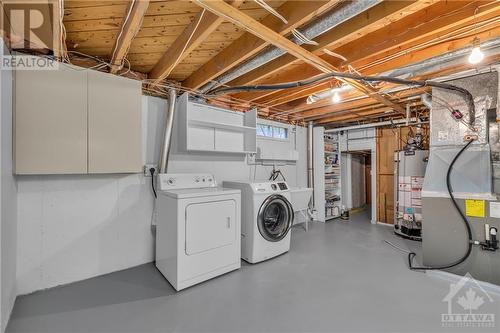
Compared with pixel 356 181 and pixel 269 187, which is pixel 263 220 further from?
pixel 356 181

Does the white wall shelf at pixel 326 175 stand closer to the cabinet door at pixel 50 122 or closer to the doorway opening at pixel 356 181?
the doorway opening at pixel 356 181

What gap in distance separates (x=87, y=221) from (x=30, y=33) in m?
1.80

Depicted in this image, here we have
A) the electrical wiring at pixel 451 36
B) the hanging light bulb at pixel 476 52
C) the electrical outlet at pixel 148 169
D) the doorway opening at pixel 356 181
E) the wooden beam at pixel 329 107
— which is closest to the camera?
the electrical wiring at pixel 451 36

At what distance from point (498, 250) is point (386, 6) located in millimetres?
2606

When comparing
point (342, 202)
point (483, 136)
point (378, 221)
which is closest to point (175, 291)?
point (483, 136)

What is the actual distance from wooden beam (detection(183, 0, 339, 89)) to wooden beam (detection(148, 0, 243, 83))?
1.24 ft

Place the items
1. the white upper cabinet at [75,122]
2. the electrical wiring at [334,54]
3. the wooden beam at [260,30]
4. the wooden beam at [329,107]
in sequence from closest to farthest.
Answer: the wooden beam at [260,30] < the white upper cabinet at [75,122] < the electrical wiring at [334,54] < the wooden beam at [329,107]

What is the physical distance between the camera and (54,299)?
6.90ft

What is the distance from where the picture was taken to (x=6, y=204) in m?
1.73

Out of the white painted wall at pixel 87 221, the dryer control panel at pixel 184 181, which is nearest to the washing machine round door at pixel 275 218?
the dryer control panel at pixel 184 181

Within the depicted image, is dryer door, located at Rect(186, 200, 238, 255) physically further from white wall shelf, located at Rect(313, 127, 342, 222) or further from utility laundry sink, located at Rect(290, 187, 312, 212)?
white wall shelf, located at Rect(313, 127, 342, 222)

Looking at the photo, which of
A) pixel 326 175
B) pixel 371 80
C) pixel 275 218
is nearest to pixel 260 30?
pixel 371 80

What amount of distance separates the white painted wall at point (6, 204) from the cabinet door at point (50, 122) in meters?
0.08

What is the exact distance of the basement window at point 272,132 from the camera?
168 inches
